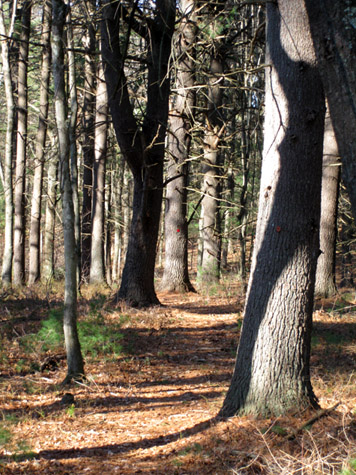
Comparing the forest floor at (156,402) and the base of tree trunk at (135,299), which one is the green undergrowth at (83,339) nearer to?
the forest floor at (156,402)

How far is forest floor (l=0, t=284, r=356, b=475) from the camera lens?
4121 mm

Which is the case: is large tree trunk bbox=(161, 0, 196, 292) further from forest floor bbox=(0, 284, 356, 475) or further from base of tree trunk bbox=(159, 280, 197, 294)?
forest floor bbox=(0, 284, 356, 475)

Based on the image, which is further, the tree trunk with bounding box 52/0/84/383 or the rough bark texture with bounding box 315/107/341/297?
the rough bark texture with bounding box 315/107/341/297

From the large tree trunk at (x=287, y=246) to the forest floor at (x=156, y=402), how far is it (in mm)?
330

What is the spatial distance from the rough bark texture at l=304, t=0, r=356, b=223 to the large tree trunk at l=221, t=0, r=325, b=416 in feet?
7.45

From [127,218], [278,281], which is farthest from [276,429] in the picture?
[127,218]

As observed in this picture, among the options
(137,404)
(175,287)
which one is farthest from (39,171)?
(137,404)

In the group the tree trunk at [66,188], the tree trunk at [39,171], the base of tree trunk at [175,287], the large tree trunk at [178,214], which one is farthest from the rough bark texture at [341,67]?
the tree trunk at [39,171]

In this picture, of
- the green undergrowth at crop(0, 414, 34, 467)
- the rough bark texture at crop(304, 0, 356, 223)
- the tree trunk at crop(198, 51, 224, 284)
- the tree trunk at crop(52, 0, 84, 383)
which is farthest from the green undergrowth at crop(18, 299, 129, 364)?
the tree trunk at crop(198, 51, 224, 284)

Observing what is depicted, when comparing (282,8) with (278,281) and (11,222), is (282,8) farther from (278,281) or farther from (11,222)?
(11,222)

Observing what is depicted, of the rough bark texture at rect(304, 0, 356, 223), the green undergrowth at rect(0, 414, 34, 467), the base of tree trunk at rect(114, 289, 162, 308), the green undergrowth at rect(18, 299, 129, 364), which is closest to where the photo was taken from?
the rough bark texture at rect(304, 0, 356, 223)

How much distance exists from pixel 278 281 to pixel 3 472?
3027mm

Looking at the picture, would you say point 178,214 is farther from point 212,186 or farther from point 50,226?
point 50,226

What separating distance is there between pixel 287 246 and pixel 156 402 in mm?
2849
